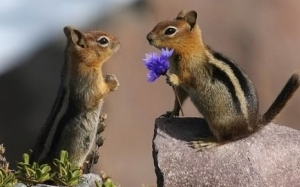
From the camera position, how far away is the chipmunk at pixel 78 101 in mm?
5293

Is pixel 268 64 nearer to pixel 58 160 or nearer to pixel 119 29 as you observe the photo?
pixel 119 29

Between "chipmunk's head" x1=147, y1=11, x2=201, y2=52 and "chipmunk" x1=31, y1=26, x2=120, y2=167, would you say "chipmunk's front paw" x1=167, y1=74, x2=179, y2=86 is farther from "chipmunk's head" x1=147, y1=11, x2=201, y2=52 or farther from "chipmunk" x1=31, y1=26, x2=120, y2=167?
"chipmunk" x1=31, y1=26, x2=120, y2=167

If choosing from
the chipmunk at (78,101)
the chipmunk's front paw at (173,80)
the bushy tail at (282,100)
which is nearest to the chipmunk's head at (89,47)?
the chipmunk at (78,101)

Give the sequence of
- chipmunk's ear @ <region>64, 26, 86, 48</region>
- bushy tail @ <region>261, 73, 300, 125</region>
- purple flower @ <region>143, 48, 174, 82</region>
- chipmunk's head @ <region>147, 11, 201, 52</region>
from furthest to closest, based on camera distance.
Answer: bushy tail @ <region>261, 73, 300, 125</region> → chipmunk's ear @ <region>64, 26, 86, 48</region> → chipmunk's head @ <region>147, 11, 201, 52</region> → purple flower @ <region>143, 48, 174, 82</region>

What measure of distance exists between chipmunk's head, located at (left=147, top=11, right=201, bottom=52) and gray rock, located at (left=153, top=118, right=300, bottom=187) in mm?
421

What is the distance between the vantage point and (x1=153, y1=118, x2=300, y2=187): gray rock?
17.2 feet

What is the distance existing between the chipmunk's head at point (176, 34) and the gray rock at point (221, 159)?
0.42 m

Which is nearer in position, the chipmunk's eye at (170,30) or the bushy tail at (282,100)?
the chipmunk's eye at (170,30)

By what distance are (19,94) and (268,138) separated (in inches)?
121

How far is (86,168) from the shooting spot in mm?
5590

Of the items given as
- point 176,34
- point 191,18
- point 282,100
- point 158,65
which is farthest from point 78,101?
point 282,100

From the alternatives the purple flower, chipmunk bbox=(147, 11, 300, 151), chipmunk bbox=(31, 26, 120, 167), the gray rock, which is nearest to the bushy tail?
the gray rock

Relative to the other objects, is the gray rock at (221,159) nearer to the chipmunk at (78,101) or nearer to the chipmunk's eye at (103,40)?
the chipmunk at (78,101)

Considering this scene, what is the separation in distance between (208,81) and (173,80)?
0.18 m
